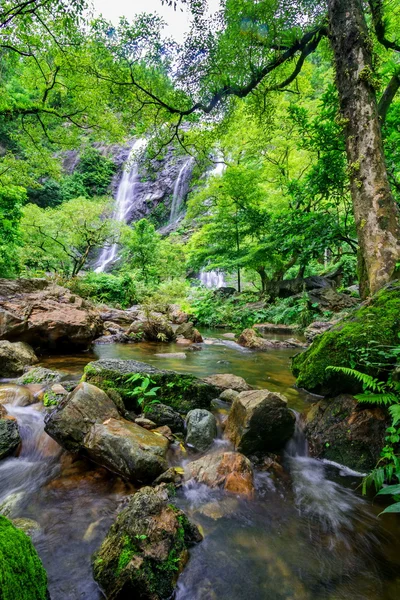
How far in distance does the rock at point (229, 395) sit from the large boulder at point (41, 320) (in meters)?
4.50

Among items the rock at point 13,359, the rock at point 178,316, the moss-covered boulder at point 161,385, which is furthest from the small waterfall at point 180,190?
the moss-covered boulder at point 161,385

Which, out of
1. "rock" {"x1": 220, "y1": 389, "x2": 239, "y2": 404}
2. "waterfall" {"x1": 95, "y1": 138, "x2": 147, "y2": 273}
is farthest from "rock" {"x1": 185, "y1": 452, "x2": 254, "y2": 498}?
"waterfall" {"x1": 95, "y1": 138, "x2": 147, "y2": 273}

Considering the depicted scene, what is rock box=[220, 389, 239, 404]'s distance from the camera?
13.7 ft

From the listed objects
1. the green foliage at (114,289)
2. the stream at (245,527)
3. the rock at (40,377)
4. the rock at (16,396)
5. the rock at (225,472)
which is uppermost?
the green foliage at (114,289)

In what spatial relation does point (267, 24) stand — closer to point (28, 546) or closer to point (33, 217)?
point (28, 546)

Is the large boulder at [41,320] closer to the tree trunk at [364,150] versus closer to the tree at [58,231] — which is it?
the tree trunk at [364,150]

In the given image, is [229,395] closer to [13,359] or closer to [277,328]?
[13,359]

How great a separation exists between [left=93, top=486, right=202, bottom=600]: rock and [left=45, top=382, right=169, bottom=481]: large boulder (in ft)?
2.17

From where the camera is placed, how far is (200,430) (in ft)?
10.9

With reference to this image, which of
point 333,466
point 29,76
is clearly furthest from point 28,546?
point 29,76

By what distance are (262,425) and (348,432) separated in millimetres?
874

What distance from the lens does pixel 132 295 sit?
17.7 m

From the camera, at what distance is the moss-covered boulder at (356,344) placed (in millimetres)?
2879

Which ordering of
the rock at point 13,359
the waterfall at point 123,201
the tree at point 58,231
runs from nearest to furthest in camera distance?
the rock at point 13,359
the tree at point 58,231
the waterfall at point 123,201
